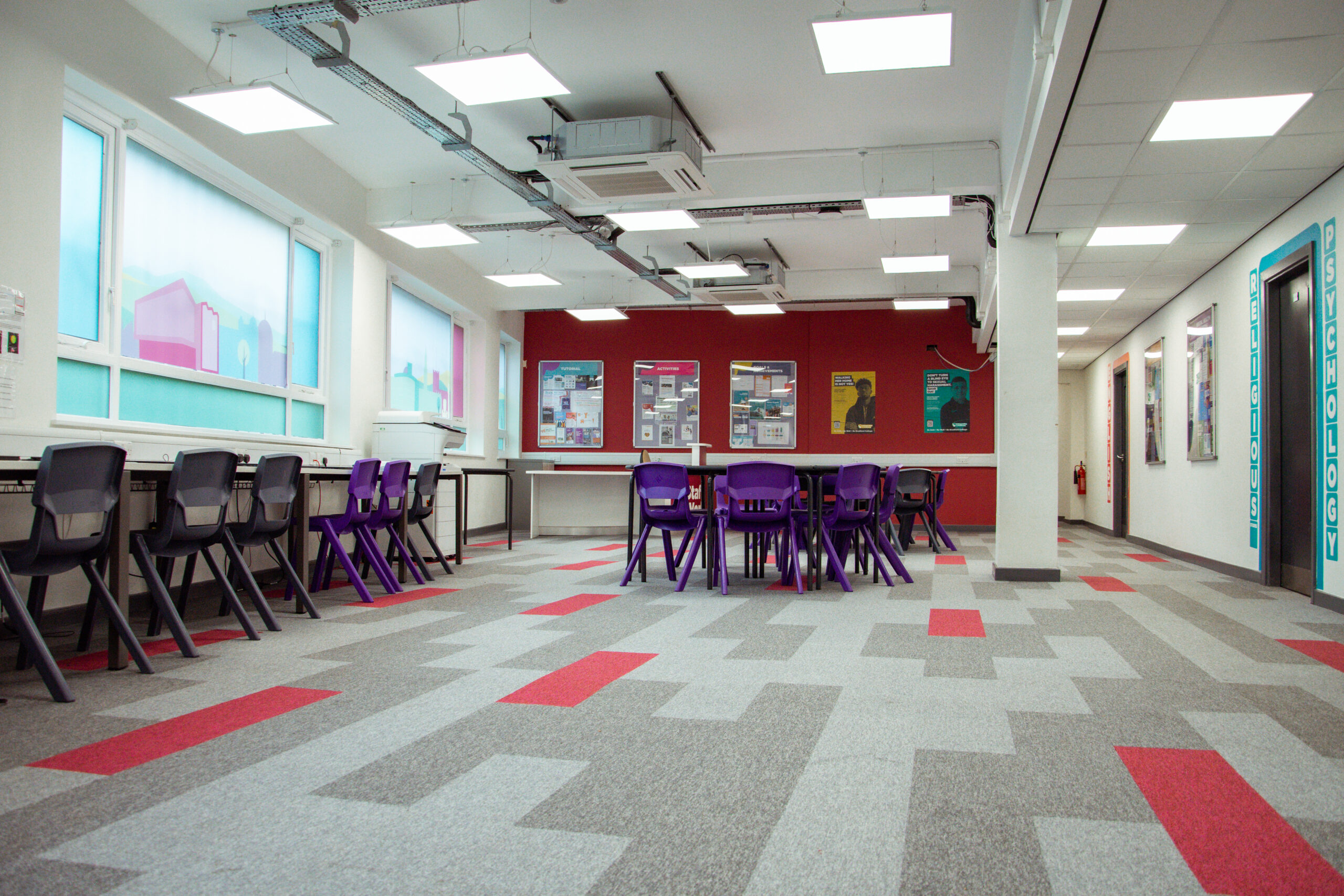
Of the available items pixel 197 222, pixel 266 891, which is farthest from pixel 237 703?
pixel 197 222

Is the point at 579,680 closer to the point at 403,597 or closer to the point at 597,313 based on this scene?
the point at 403,597

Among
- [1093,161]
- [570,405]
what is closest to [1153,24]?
[1093,161]

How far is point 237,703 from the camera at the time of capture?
103 inches

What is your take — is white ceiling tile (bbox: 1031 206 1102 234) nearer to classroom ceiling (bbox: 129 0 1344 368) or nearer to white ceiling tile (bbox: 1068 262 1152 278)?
classroom ceiling (bbox: 129 0 1344 368)

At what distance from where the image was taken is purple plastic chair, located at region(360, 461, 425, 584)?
529 centimetres

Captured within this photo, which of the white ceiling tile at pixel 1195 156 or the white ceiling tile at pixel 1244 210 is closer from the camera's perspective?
the white ceiling tile at pixel 1195 156

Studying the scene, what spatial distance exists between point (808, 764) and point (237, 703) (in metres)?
1.80

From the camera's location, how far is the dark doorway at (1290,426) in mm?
5191

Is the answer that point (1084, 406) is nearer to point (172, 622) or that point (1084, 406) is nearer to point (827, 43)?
point (827, 43)

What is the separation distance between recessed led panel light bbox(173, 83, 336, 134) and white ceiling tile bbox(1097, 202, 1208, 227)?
4.85 meters

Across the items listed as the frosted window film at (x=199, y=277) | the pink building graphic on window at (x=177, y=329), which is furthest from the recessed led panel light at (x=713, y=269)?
the pink building graphic on window at (x=177, y=329)

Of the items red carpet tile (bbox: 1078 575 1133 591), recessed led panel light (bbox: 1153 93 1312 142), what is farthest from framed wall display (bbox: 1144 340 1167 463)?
recessed led panel light (bbox: 1153 93 1312 142)

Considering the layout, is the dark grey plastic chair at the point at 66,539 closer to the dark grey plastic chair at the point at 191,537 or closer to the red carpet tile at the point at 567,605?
the dark grey plastic chair at the point at 191,537

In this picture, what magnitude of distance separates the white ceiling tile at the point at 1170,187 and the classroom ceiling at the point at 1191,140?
0.01 meters
